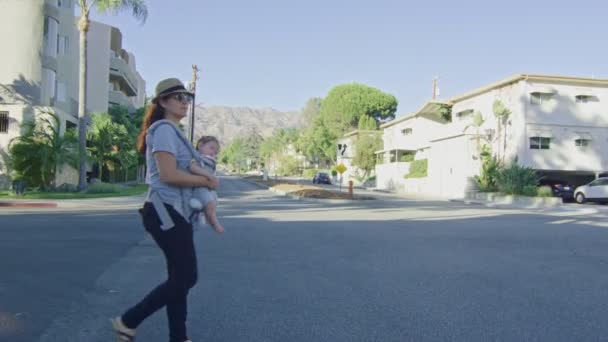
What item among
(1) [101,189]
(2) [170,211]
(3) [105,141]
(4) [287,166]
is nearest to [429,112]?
(3) [105,141]

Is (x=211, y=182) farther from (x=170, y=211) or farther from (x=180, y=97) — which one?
(x=180, y=97)

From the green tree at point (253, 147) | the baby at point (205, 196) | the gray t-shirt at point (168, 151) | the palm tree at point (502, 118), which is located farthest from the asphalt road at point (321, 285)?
the green tree at point (253, 147)

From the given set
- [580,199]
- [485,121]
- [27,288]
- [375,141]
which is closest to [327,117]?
[375,141]

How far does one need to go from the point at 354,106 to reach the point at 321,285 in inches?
3096

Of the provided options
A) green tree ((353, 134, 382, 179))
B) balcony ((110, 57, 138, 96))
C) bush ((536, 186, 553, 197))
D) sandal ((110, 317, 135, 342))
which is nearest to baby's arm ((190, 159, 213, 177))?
sandal ((110, 317, 135, 342))

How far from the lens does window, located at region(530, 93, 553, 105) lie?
35219 millimetres

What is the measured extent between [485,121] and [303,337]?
122 feet

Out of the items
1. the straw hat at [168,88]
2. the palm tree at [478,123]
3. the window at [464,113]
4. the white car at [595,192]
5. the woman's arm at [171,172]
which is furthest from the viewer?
the window at [464,113]

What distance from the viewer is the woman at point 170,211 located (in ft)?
11.5

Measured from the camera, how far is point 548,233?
1269 centimetres

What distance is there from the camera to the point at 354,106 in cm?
8388

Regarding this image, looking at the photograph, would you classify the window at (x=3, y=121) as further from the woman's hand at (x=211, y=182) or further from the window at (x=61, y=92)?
the woman's hand at (x=211, y=182)

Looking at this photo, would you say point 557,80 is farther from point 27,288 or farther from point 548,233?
point 27,288

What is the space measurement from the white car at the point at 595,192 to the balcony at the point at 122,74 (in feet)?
127
